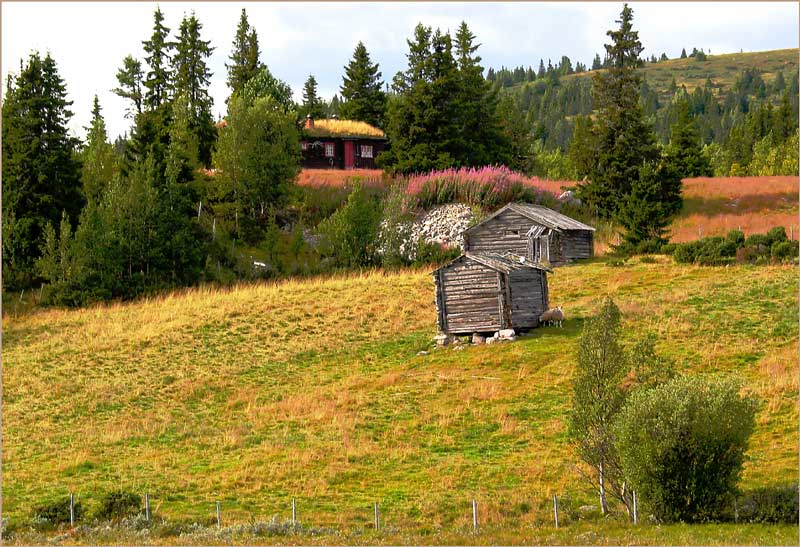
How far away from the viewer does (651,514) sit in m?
21.4

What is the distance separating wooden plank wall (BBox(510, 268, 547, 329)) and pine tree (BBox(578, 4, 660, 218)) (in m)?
25.8

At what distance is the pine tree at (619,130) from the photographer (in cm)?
6750

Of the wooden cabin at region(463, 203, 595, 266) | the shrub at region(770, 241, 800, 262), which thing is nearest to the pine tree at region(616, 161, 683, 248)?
the wooden cabin at region(463, 203, 595, 266)

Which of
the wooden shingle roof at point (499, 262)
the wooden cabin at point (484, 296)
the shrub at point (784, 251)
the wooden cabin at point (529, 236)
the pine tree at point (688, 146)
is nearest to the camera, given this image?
the wooden shingle roof at point (499, 262)

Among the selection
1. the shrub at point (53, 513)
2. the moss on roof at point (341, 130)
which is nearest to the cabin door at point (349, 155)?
the moss on roof at point (341, 130)

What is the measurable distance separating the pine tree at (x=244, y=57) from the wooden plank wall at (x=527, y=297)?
46.4 metres

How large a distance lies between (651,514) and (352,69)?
70.1 metres

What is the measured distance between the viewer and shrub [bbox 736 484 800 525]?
20781 millimetres

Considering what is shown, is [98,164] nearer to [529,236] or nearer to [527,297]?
[529,236]

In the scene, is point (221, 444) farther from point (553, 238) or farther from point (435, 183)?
point (435, 183)

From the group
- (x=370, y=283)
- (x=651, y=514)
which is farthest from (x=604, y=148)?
(x=651, y=514)

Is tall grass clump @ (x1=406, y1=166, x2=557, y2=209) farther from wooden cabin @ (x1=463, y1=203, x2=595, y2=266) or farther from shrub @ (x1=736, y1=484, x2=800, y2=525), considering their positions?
shrub @ (x1=736, y1=484, x2=800, y2=525)

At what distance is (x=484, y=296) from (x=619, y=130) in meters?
33.1

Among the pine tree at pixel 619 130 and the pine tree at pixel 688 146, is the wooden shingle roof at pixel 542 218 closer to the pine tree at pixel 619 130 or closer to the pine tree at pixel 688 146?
the pine tree at pixel 619 130
